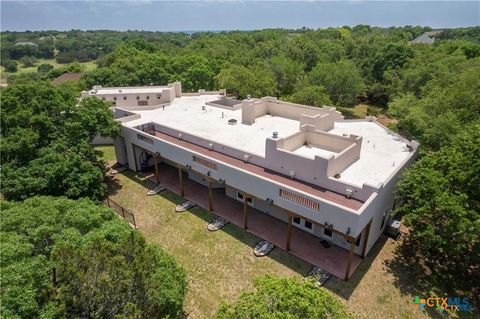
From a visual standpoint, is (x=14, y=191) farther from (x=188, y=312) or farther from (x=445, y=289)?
(x=445, y=289)

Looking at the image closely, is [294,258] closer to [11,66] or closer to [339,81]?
[339,81]

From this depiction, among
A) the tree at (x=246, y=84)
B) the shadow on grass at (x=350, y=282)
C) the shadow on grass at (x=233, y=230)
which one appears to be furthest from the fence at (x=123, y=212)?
the tree at (x=246, y=84)

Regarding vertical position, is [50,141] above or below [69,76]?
below

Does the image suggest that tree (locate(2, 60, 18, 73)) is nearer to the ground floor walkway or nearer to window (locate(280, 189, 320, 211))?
the ground floor walkway

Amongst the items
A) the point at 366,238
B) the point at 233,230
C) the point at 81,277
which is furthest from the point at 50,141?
the point at 366,238

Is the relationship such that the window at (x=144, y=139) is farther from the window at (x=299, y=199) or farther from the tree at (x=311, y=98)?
the tree at (x=311, y=98)

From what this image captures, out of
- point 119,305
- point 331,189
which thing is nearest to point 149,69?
point 331,189
